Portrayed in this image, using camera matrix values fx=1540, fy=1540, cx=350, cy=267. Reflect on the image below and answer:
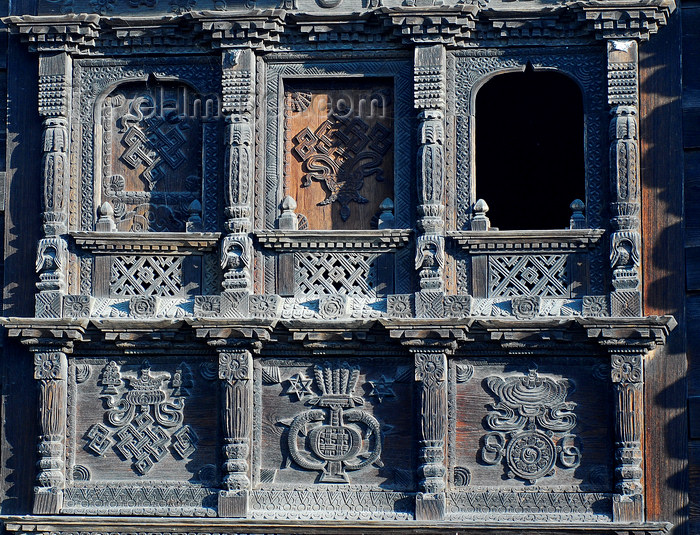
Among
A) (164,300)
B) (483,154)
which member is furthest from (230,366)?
(483,154)

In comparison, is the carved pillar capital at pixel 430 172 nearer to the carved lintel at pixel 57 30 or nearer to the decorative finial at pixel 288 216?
the decorative finial at pixel 288 216

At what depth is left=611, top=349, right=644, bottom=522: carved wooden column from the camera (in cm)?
1173

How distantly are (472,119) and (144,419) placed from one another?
356 cm

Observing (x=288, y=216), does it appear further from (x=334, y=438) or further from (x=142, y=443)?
(x=142, y=443)

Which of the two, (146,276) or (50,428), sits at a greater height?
(146,276)

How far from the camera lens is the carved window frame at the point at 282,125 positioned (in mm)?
12367

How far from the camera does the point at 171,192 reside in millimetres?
12656

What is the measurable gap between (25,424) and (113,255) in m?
1.52

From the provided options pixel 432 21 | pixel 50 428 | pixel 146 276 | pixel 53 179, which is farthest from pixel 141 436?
pixel 432 21

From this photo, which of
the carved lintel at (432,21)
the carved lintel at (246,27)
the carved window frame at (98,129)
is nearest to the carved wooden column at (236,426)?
the carved window frame at (98,129)

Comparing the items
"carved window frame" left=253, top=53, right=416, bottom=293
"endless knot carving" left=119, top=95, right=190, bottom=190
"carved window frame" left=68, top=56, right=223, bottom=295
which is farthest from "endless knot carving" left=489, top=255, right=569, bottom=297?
"endless knot carving" left=119, top=95, right=190, bottom=190

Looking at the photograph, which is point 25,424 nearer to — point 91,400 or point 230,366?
point 91,400

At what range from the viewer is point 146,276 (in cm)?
1241

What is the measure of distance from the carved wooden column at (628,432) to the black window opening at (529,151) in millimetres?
3925
